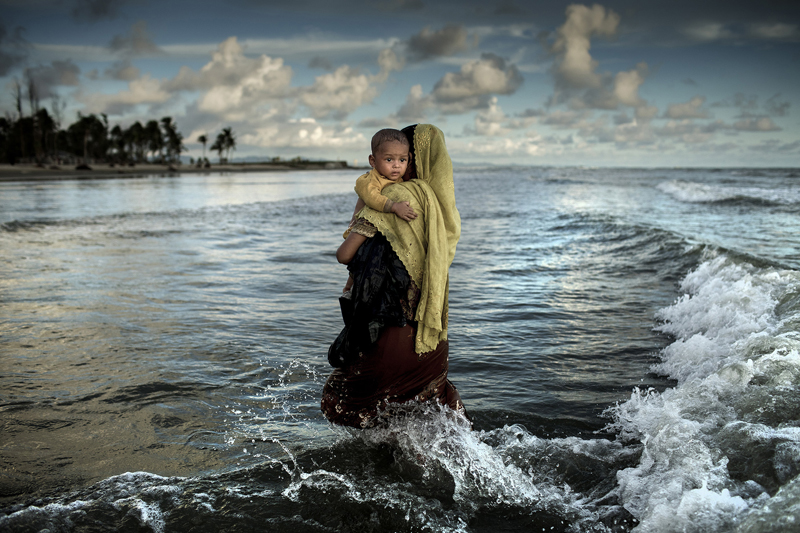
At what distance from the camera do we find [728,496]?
256cm

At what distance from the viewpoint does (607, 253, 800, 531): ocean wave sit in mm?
2520

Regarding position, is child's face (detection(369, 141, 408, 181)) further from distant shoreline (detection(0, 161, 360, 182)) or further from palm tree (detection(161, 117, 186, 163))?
palm tree (detection(161, 117, 186, 163))

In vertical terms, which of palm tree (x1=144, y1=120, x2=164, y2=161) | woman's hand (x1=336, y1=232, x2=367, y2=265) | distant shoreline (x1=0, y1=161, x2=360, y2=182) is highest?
palm tree (x1=144, y1=120, x2=164, y2=161)

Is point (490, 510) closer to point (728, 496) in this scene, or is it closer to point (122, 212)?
point (728, 496)

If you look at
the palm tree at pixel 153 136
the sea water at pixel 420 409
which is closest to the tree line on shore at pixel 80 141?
the palm tree at pixel 153 136

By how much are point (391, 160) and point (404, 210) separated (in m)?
0.30

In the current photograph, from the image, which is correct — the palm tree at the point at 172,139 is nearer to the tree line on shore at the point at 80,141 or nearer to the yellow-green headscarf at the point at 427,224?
the tree line on shore at the point at 80,141

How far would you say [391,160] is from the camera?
9.27ft

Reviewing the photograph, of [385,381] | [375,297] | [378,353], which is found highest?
[375,297]

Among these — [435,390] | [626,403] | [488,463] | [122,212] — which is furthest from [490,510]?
[122,212]

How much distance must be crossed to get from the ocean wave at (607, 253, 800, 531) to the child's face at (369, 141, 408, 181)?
2.13 m

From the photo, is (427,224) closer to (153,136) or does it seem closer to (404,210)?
(404,210)

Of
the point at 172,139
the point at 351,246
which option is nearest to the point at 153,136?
the point at 172,139

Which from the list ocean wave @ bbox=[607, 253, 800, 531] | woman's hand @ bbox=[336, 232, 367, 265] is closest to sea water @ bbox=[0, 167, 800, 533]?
ocean wave @ bbox=[607, 253, 800, 531]
